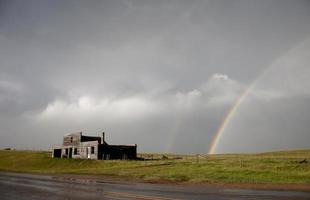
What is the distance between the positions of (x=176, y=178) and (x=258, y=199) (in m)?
20.4

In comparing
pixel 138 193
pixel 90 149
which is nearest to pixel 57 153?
pixel 90 149

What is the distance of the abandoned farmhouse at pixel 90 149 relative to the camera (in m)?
80.1

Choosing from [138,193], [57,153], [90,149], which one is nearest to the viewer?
[138,193]

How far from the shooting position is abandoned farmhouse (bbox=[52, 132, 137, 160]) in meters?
80.1

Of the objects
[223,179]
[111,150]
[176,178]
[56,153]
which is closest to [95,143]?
[111,150]

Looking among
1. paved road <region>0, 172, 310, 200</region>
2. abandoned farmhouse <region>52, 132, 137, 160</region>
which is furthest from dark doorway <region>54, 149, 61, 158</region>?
paved road <region>0, 172, 310, 200</region>

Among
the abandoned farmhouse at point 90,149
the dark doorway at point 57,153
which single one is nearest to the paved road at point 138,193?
the abandoned farmhouse at point 90,149

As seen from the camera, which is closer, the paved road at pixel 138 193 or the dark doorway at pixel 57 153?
the paved road at pixel 138 193

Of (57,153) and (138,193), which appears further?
(57,153)

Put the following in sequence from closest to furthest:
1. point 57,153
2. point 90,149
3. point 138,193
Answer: point 138,193, point 90,149, point 57,153

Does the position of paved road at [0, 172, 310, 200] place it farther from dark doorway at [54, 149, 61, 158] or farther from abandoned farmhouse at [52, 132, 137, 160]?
dark doorway at [54, 149, 61, 158]

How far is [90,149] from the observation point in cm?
8256

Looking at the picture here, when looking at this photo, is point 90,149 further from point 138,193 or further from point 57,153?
point 138,193

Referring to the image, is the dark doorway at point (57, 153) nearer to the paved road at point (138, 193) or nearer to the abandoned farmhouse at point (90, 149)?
the abandoned farmhouse at point (90, 149)
